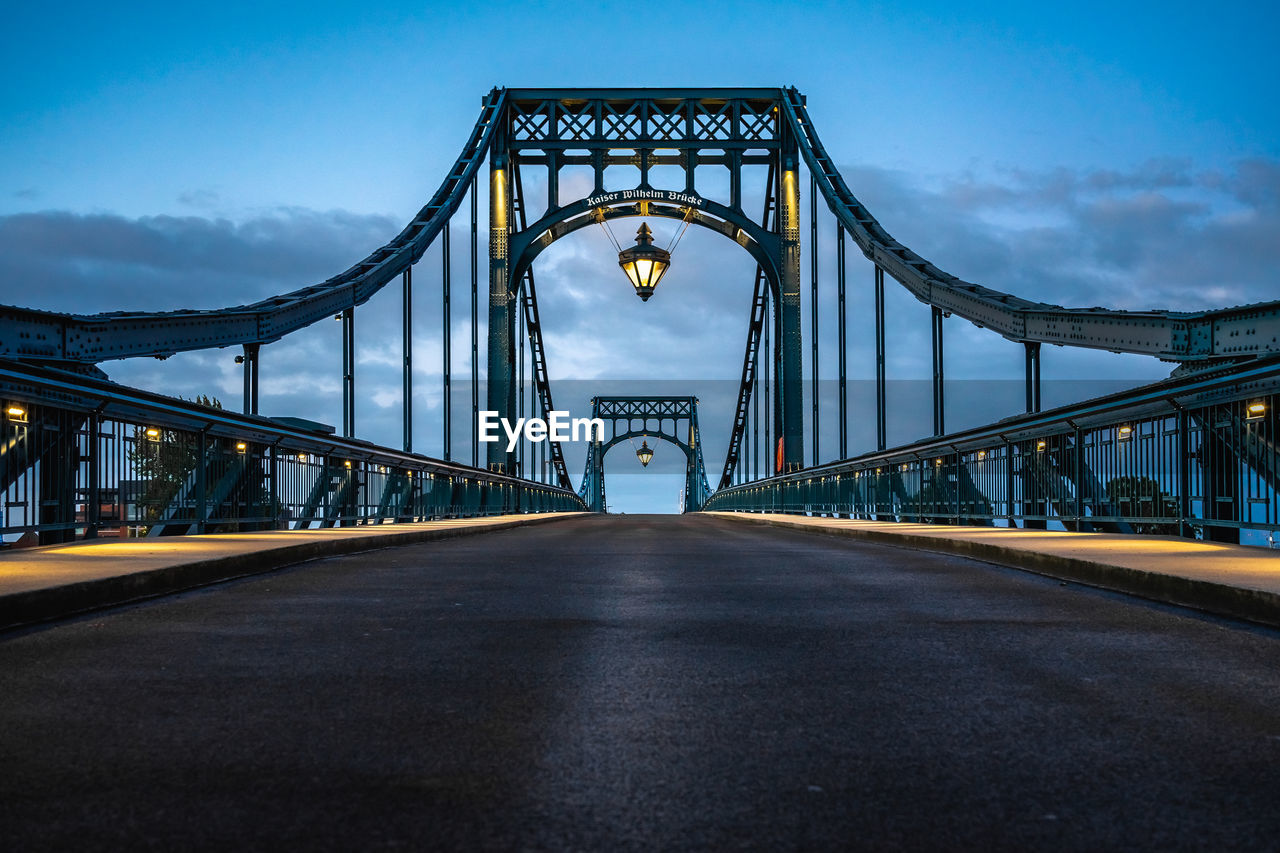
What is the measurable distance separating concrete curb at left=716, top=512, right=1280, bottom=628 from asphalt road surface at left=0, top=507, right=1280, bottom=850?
0.24 m

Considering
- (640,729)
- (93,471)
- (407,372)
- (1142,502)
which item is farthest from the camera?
(407,372)

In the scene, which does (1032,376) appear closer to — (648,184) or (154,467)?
(154,467)

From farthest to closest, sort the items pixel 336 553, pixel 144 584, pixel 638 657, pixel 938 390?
pixel 938 390 → pixel 336 553 → pixel 144 584 → pixel 638 657

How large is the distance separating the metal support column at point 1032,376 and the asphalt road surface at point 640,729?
10179 millimetres

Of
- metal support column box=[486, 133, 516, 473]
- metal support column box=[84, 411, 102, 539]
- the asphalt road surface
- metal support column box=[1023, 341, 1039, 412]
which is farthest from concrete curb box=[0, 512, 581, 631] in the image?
metal support column box=[486, 133, 516, 473]

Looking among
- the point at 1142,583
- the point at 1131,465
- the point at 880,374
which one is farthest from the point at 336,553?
the point at 880,374

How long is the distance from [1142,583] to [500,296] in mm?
31169

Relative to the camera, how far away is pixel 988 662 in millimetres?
4574

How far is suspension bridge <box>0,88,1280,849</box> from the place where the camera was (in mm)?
2570

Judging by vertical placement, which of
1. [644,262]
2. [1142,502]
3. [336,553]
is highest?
[644,262]

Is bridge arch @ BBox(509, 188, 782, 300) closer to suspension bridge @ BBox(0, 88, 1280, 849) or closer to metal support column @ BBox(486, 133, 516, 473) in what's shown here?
metal support column @ BBox(486, 133, 516, 473)

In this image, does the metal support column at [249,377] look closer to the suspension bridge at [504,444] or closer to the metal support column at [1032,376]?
the suspension bridge at [504,444]

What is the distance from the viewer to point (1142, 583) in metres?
7.07

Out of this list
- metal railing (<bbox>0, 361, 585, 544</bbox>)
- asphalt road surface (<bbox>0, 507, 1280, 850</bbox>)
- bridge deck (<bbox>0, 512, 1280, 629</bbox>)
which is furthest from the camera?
metal railing (<bbox>0, 361, 585, 544</bbox>)
